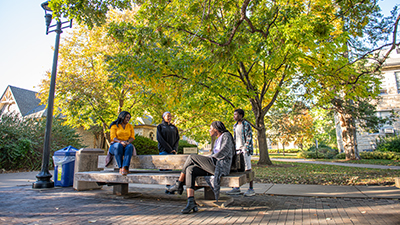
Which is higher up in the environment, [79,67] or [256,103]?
[79,67]

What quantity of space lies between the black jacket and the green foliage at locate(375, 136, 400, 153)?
27043mm

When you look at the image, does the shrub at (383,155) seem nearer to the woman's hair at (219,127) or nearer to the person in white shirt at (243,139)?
the person in white shirt at (243,139)

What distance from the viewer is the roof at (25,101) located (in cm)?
2731

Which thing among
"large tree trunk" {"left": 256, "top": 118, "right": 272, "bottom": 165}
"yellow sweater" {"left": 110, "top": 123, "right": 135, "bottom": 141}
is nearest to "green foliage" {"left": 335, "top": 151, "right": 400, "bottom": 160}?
"large tree trunk" {"left": 256, "top": 118, "right": 272, "bottom": 165}

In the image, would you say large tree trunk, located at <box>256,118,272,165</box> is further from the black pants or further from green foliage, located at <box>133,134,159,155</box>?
the black pants

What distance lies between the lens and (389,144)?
25.5 metres

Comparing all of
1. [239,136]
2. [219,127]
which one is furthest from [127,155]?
[239,136]

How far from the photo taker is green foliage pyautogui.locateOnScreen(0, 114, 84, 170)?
12820 mm

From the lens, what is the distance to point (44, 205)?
514 cm

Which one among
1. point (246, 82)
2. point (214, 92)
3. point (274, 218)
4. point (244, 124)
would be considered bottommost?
point (274, 218)

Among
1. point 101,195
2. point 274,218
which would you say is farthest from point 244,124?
point 101,195

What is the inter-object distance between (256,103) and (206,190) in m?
9.27

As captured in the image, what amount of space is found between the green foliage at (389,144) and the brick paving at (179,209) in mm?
25183

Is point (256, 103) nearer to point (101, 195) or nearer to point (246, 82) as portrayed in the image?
point (246, 82)
